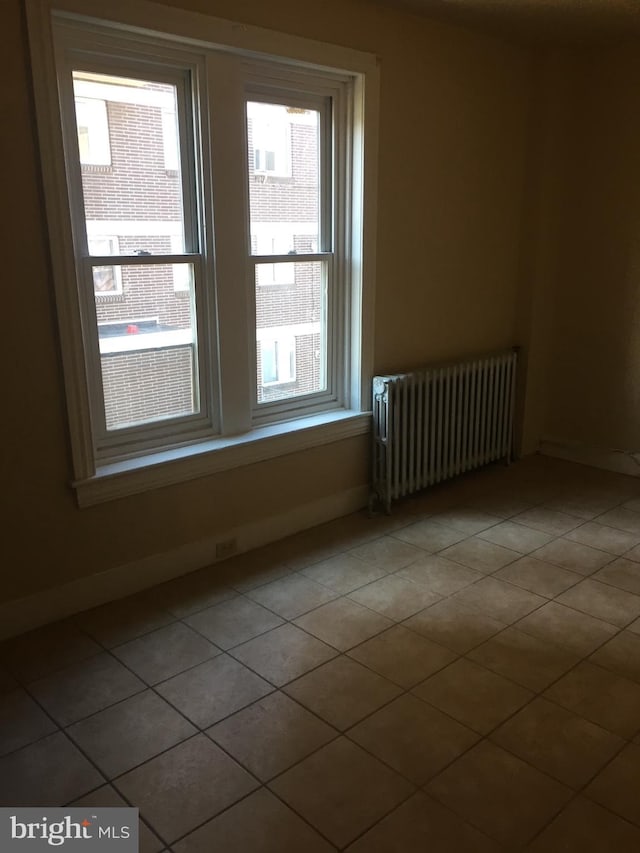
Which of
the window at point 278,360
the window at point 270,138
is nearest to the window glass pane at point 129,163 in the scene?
the window at point 270,138

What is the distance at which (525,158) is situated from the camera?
4402mm

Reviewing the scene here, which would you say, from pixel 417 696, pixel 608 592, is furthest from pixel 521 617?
pixel 417 696

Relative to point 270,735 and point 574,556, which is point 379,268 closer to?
point 574,556

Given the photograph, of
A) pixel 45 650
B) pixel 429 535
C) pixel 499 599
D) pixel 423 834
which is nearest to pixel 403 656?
pixel 499 599

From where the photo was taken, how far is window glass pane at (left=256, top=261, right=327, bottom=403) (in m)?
3.46

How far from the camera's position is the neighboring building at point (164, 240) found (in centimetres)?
280

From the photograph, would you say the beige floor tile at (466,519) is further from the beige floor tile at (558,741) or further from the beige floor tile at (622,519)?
the beige floor tile at (558,741)

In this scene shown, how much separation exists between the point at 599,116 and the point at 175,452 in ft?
10.9

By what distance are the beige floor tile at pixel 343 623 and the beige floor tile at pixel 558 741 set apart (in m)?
0.66

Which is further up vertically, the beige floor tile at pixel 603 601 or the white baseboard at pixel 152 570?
the white baseboard at pixel 152 570

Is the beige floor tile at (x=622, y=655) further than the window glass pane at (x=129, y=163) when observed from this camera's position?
No

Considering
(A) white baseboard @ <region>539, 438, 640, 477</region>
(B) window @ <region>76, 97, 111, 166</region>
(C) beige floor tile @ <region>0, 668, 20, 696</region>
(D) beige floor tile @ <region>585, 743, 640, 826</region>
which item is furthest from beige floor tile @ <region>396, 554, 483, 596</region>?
(B) window @ <region>76, 97, 111, 166</region>

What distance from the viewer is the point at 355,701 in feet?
7.71

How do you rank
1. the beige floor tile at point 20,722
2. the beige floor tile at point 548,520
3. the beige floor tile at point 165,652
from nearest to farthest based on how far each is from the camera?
the beige floor tile at point 20,722 → the beige floor tile at point 165,652 → the beige floor tile at point 548,520
